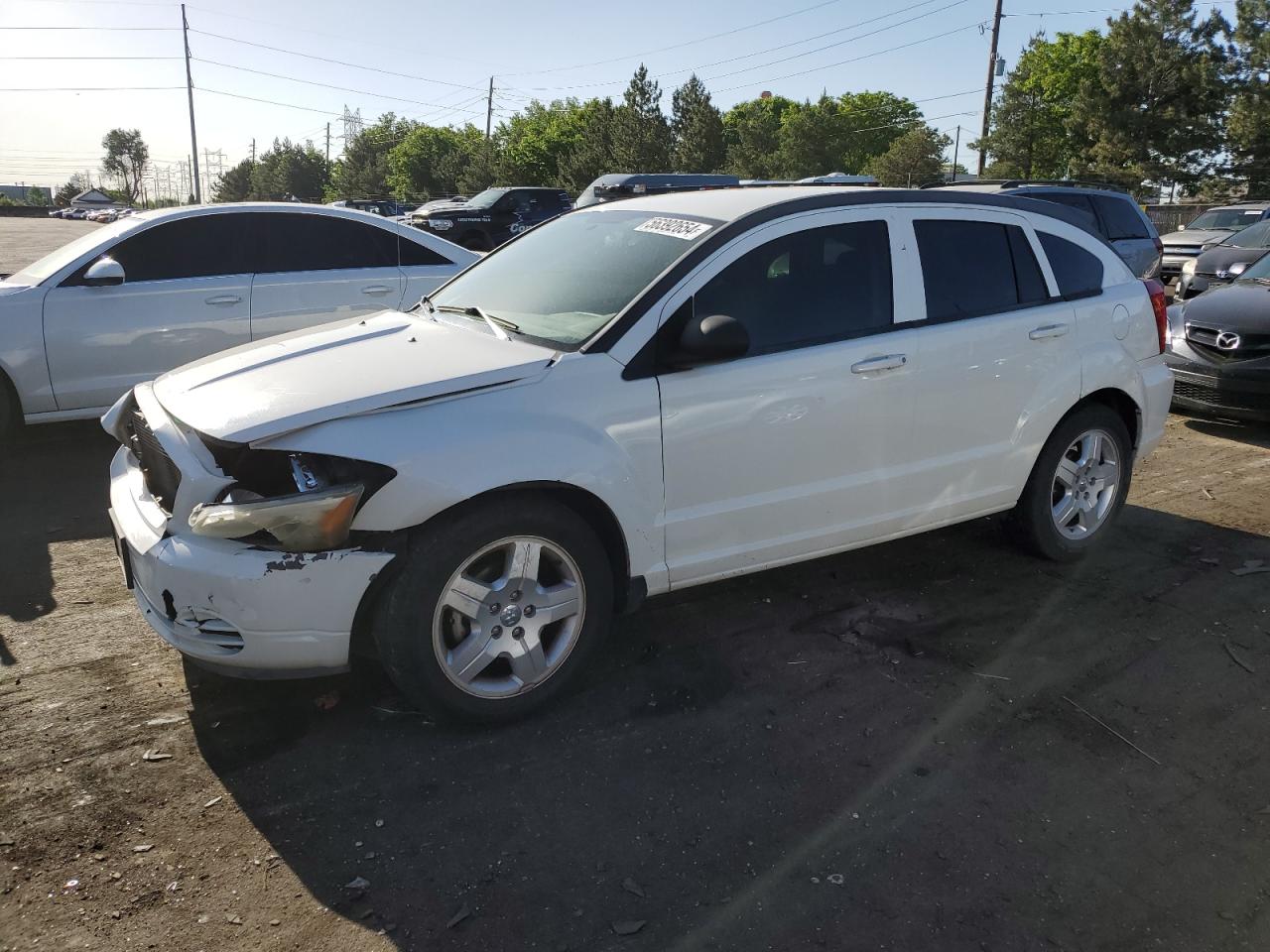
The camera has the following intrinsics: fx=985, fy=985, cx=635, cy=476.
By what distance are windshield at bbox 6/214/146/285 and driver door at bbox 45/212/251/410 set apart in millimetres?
109

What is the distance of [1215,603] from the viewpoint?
15.0 ft

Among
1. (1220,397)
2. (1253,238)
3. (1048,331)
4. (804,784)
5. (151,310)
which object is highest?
(1253,238)

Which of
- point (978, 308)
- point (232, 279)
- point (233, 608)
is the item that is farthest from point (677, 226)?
point (232, 279)

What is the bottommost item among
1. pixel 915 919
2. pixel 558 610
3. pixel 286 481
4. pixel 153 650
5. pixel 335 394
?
pixel 915 919

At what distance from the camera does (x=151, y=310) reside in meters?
6.68

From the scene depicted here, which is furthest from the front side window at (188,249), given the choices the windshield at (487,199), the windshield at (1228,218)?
the windshield at (487,199)

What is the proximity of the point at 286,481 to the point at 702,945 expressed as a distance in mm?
1862

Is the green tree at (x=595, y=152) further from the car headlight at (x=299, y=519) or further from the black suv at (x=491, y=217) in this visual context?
the car headlight at (x=299, y=519)

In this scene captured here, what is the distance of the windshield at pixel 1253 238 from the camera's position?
15.3m

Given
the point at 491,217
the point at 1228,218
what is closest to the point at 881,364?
the point at 1228,218

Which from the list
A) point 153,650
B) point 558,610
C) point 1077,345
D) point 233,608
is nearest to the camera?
point 233,608

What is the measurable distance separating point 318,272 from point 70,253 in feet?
5.24

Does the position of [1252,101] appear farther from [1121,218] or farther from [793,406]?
[793,406]

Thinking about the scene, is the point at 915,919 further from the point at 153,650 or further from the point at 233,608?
the point at 153,650
